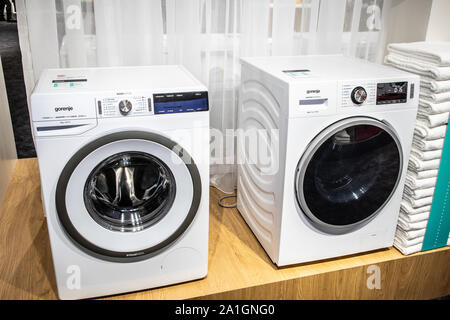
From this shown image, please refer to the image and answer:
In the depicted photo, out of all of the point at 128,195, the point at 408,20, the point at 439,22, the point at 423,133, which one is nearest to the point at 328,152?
the point at 423,133

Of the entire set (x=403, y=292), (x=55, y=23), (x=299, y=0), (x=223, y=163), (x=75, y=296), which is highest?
(x=299, y=0)

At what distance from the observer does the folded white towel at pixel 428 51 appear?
1726mm

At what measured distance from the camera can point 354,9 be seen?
2336 millimetres

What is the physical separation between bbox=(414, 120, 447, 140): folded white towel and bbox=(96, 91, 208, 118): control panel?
96 centimetres

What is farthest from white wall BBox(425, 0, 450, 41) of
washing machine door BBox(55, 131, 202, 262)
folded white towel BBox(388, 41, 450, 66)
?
washing machine door BBox(55, 131, 202, 262)

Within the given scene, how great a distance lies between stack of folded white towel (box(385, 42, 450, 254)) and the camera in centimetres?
175

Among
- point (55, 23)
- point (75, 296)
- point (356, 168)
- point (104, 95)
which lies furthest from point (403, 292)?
point (55, 23)

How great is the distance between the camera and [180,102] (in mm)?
1506

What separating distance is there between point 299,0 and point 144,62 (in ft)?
2.99

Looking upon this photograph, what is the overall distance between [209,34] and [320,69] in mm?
664

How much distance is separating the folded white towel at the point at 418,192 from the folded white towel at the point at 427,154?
0.15m

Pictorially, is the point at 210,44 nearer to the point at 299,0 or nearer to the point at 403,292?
the point at 299,0

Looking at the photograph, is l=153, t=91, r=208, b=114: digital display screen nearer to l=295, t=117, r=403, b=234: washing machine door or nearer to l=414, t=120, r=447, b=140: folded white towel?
l=295, t=117, r=403, b=234: washing machine door

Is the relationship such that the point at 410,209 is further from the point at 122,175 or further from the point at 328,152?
the point at 122,175
